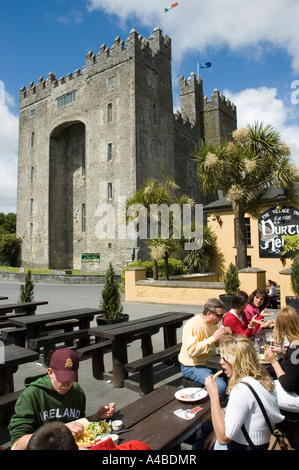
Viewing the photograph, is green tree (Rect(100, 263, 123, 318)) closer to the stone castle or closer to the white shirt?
the white shirt

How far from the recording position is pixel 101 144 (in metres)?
29.1

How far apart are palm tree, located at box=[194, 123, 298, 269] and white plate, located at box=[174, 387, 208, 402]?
1033 centimetres

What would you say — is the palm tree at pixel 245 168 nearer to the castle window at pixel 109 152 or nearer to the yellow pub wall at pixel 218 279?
the yellow pub wall at pixel 218 279

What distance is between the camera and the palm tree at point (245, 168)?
12.4 metres

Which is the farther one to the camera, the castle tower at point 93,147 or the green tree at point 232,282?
the castle tower at point 93,147

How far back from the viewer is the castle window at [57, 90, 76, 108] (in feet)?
104

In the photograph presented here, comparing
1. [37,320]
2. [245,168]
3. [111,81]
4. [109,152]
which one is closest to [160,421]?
[37,320]

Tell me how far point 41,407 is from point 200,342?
6.29 ft

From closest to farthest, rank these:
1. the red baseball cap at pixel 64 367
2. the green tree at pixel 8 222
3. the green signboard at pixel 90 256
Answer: the red baseball cap at pixel 64 367 < the green signboard at pixel 90 256 < the green tree at pixel 8 222

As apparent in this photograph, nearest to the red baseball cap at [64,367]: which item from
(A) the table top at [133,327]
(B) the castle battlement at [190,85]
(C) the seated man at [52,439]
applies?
(C) the seated man at [52,439]

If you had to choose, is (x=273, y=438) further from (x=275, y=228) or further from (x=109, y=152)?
(x=109, y=152)

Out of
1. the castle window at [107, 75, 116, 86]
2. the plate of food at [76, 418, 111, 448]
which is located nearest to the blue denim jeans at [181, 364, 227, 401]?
the plate of food at [76, 418, 111, 448]

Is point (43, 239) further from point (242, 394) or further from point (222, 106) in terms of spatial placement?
point (242, 394)

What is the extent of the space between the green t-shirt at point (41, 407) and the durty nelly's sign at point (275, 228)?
17469mm
